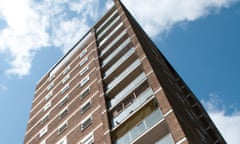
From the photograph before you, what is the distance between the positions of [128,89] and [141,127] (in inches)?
158

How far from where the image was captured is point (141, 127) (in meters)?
14.6

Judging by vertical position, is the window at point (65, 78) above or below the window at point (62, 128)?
above

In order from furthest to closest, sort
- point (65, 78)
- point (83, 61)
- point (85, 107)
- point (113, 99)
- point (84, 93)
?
point (65, 78) < point (83, 61) < point (84, 93) < point (85, 107) < point (113, 99)

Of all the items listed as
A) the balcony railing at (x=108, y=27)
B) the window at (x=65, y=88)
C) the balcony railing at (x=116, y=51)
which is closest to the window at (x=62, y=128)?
the window at (x=65, y=88)

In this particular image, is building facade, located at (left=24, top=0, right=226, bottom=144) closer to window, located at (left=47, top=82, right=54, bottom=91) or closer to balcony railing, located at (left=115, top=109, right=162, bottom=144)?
balcony railing, located at (left=115, top=109, right=162, bottom=144)

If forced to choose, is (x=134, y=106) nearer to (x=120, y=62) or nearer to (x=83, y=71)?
(x=120, y=62)

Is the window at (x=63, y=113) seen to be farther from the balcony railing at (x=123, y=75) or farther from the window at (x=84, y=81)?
the balcony railing at (x=123, y=75)

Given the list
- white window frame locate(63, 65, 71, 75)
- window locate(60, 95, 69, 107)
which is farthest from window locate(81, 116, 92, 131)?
white window frame locate(63, 65, 71, 75)

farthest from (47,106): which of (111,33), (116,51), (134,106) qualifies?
(134,106)

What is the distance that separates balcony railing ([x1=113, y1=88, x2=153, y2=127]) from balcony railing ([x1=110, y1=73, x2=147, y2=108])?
1320 mm

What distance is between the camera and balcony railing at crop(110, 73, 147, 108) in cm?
1789

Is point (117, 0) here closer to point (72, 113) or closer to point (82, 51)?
point (82, 51)

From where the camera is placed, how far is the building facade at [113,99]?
14.6 meters

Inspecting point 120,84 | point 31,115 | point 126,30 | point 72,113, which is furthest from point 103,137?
point 31,115
